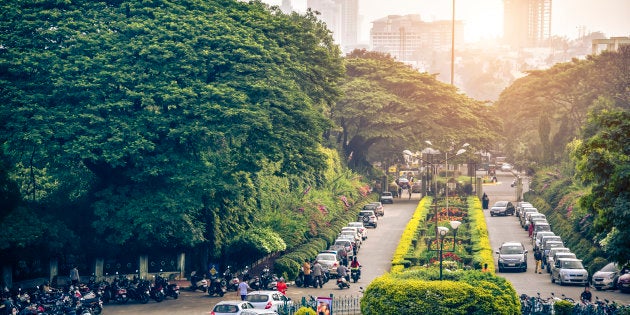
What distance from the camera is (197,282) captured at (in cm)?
5100

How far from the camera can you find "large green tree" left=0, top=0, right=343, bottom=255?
48844 mm

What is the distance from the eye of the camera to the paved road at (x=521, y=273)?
161 feet

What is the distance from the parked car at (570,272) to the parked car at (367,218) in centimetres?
2431

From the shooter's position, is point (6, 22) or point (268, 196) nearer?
point (6, 22)

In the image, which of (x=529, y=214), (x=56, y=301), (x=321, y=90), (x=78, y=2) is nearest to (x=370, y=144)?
(x=529, y=214)

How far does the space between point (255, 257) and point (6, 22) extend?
16817mm

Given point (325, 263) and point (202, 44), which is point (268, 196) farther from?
point (202, 44)

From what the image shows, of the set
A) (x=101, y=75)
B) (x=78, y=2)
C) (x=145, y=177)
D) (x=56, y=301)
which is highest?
(x=78, y=2)

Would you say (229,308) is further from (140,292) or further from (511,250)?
(511,250)

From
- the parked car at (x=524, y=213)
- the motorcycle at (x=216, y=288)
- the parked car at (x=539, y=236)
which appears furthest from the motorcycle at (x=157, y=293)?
the parked car at (x=524, y=213)

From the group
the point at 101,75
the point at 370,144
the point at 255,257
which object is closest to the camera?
the point at 101,75

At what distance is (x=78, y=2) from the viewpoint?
173 feet

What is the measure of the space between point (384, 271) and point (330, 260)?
311cm

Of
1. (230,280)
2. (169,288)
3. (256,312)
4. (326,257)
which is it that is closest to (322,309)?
(256,312)
